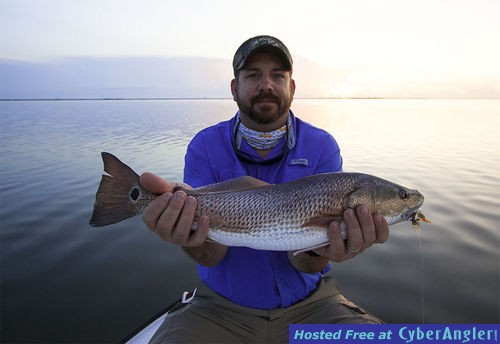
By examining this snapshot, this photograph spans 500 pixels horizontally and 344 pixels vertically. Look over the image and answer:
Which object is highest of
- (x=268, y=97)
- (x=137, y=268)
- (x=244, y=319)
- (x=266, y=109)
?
(x=268, y=97)

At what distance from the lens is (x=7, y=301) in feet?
17.7

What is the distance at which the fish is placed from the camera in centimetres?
304

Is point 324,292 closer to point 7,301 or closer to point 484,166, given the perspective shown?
point 7,301

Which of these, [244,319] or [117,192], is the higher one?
[117,192]

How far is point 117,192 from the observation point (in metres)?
3.04

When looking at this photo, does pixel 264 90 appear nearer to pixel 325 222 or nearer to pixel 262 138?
pixel 262 138

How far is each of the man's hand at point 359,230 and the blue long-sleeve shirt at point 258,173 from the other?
915mm

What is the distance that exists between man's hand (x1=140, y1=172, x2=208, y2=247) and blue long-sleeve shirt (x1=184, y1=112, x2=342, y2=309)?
88 cm

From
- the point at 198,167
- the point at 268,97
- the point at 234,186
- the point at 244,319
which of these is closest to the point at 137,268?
the point at 198,167

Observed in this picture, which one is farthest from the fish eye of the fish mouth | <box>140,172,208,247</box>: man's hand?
<box>140,172,208,247</box>: man's hand

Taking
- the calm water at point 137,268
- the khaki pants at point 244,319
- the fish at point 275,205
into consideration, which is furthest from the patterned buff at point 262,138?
the calm water at point 137,268

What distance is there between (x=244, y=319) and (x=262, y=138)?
2199 millimetres

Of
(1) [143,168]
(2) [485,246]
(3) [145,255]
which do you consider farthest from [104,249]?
(2) [485,246]

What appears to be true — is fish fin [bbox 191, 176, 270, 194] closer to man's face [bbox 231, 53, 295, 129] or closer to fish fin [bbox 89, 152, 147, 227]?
fish fin [bbox 89, 152, 147, 227]
